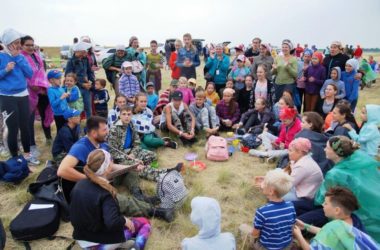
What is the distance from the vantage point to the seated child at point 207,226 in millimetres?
2178

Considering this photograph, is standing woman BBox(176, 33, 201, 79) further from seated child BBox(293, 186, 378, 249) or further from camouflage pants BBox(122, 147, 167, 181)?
seated child BBox(293, 186, 378, 249)

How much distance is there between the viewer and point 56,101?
511 cm

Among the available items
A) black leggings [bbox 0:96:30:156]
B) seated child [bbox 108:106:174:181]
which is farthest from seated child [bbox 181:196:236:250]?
black leggings [bbox 0:96:30:156]

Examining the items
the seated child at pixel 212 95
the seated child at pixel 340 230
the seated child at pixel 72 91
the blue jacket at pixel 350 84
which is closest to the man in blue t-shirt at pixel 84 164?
the seated child at pixel 340 230

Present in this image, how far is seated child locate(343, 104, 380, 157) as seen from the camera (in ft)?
13.5

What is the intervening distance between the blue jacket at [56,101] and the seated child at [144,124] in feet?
4.14

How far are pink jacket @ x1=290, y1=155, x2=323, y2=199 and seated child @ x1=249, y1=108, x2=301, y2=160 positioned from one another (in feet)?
4.99

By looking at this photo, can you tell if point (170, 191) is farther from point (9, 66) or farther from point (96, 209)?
point (9, 66)

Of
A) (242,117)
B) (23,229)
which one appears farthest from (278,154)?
(23,229)

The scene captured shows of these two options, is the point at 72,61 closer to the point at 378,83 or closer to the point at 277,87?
the point at 277,87

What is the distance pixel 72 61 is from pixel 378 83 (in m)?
15.7

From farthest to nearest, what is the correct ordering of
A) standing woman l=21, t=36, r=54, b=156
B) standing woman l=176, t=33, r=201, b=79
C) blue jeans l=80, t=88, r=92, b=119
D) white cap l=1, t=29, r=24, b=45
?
standing woman l=176, t=33, r=201, b=79, blue jeans l=80, t=88, r=92, b=119, standing woman l=21, t=36, r=54, b=156, white cap l=1, t=29, r=24, b=45

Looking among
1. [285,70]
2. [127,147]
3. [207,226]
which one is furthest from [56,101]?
[285,70]

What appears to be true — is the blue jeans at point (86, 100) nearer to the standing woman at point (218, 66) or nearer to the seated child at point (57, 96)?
the seated child at point (57, 96)
